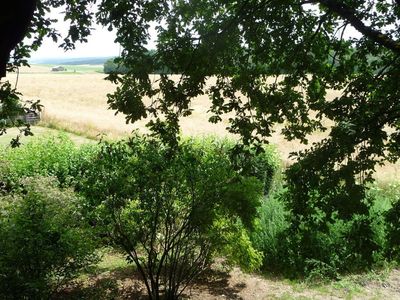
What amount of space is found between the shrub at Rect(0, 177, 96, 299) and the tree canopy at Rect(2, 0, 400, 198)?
87.9 inches

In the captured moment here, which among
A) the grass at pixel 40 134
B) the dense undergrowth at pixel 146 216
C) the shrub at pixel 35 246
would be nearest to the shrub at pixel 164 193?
the dense undergrowth at pixel 146 216

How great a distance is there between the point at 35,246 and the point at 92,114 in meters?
35.9

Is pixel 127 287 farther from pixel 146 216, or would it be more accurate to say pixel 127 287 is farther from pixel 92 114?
pixel 92 114

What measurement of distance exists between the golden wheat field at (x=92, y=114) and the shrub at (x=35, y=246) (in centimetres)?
1244

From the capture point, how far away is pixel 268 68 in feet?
21.2

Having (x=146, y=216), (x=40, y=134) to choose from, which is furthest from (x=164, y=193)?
(x=40, y=134)

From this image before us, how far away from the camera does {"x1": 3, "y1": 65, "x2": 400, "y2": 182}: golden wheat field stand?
27.8m

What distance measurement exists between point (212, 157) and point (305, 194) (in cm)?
233

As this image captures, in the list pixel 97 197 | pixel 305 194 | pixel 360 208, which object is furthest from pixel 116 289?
pixel 360 208

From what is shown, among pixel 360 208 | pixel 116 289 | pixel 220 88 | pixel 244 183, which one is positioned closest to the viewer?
pixel 360 208

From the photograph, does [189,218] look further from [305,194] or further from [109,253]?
[109,253]

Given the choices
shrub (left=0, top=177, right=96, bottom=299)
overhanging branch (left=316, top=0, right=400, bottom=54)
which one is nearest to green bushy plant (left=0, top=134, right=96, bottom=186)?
shrub (left=0, top=177, right=96, bottom=299)

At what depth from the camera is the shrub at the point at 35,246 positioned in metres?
5.86

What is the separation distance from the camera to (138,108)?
5113mm
